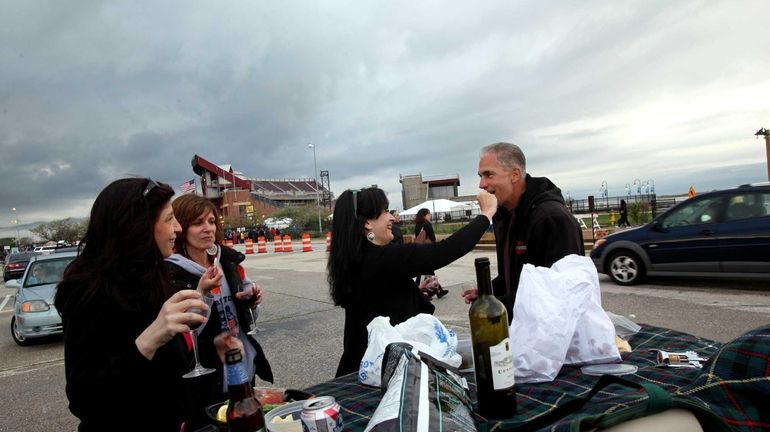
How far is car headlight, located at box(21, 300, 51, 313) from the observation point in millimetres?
7832

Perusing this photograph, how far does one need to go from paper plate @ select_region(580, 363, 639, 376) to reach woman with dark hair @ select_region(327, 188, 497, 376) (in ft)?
2.92

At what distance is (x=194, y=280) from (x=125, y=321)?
1225 mm

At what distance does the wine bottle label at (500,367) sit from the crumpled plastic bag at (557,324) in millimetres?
319

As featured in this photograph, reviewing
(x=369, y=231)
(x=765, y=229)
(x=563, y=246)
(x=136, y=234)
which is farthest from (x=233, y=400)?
(x=765, y=229)

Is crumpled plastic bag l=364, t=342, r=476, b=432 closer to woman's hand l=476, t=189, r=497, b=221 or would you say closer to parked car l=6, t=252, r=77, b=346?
woman's hand l=476, t=189, r=497, b=221

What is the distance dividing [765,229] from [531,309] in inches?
315

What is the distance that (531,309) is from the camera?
1.71 metres

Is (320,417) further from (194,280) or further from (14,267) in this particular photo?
(14,267)

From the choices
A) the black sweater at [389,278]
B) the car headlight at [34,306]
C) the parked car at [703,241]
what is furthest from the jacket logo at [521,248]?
the car headlight at [34,306]

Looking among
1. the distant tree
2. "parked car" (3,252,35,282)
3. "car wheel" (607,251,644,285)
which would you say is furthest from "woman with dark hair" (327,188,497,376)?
the distant tree

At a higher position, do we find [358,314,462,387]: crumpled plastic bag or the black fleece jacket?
the black fleece jacket

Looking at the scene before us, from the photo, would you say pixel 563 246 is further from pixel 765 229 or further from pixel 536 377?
pixel 765 229

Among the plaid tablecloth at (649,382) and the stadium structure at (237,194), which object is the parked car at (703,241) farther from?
the stadium structure at (237,194)

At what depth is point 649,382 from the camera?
161 centimetres
